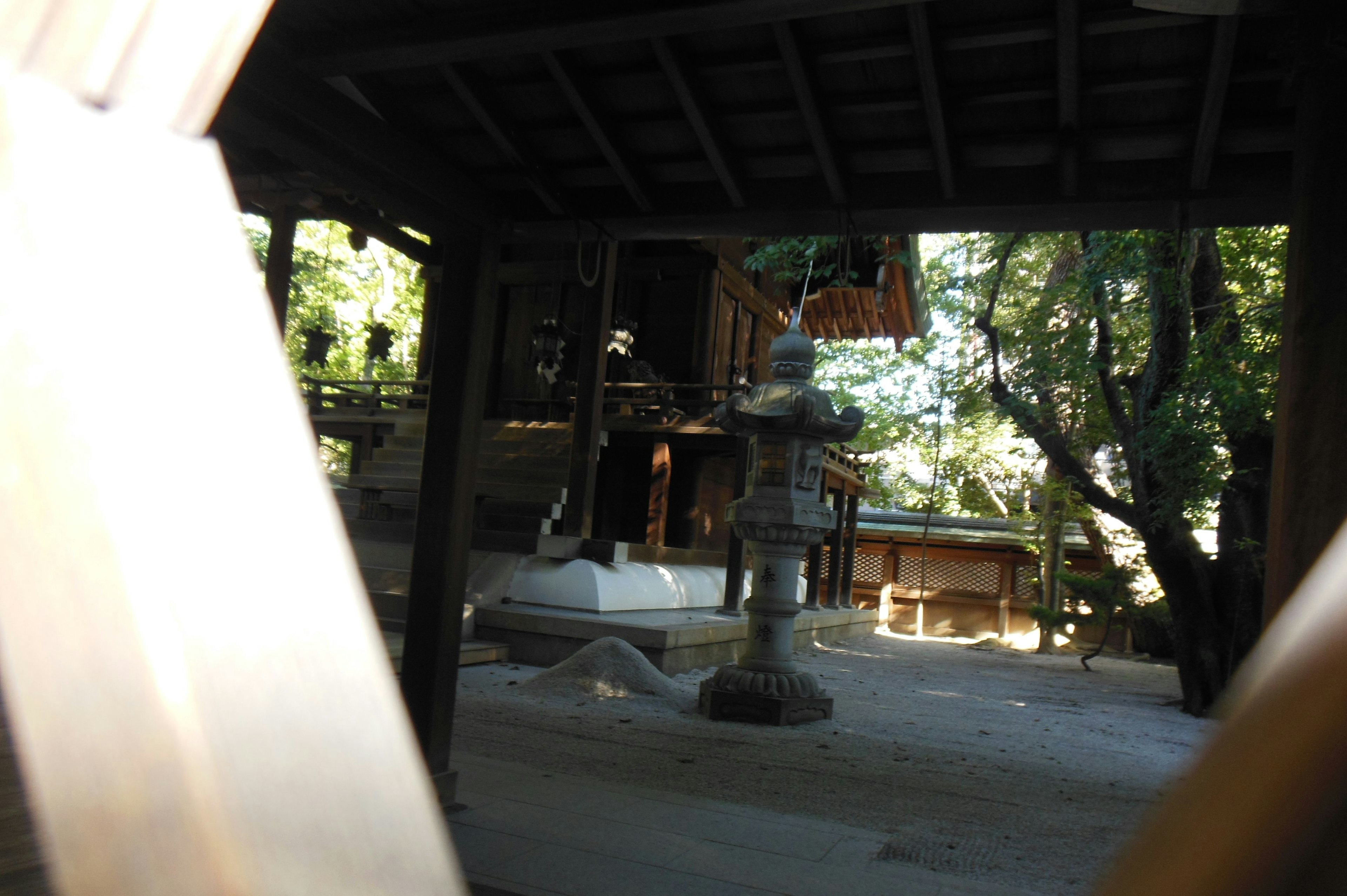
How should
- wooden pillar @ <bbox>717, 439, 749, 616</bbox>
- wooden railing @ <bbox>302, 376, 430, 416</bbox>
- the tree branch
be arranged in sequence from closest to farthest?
the tree branch, wooden pillar @ <bbox>717, 439, 749, 616</bbox>, wooden railing @ <bbox>302, 376, 430, 416</bbox>

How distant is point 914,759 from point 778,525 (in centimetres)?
183

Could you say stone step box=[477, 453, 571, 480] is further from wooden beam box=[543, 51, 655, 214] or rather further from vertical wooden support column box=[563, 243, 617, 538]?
wooden beam box=[543, 51, 655, 214]

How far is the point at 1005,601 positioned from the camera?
19531mm

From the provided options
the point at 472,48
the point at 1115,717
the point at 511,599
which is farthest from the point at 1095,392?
the point at 472,48

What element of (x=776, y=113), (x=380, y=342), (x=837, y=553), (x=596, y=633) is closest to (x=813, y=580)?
(x=837, y=553)

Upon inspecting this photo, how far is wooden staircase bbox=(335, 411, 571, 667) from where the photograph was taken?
29.7ft

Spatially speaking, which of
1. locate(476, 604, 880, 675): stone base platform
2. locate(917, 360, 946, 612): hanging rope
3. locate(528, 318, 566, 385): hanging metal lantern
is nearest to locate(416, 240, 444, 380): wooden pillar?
locate(528, 318, 566, 385): hanging metal lantern

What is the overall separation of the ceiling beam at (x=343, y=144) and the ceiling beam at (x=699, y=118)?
98cm

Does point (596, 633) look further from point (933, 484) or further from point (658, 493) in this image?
point (933, 484)

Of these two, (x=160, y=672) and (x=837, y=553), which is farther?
(x=837, y=553)

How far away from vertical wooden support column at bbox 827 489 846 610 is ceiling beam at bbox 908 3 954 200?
1161 centimetres

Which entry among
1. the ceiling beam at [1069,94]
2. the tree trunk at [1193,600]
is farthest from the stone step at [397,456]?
the ceiling beam at [1069,94]

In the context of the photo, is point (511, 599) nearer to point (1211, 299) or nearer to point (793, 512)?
point (793, 512)

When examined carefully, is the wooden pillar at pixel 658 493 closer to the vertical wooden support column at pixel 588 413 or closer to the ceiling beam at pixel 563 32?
the vertical wooden support column at pixel 588 413
